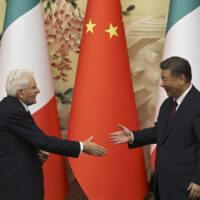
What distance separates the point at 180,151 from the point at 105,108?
0.77 meters

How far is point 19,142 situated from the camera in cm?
187

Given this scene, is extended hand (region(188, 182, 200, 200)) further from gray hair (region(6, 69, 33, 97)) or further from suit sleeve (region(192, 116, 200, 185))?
gray hair (region(6, 69, 33, 97))

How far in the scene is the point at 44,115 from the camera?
258cm

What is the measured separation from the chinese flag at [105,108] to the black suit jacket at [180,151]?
582mm

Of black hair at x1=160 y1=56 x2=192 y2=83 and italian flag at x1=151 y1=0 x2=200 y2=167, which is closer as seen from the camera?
black hair at x1=160 y1=56 x2=192 y2=83

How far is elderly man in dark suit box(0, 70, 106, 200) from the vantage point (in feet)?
6.03

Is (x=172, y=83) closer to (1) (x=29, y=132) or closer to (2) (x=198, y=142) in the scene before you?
(2) (x=198, y=142)

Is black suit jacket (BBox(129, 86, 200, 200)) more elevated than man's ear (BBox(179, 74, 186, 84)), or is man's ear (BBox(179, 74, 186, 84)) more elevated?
man's ear (BBox(179, 74, 186, 84))

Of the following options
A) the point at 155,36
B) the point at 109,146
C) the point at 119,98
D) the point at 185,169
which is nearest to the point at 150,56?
the point at 155,36

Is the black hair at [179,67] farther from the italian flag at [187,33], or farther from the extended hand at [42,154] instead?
the extended hand at [42,154]

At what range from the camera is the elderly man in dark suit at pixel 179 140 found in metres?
1.83

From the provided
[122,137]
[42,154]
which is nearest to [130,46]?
[122,137]

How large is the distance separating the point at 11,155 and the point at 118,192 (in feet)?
3.10

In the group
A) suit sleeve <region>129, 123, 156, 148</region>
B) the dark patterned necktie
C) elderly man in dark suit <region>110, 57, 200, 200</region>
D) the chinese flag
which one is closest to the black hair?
elderly man in dark suit <region>110, 57, 200, 200</region>
